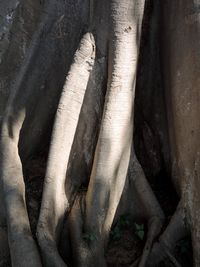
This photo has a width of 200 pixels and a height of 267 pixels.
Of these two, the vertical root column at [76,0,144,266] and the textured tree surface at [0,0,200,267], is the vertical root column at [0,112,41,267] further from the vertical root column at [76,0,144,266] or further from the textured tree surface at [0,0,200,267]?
the vertical root column at [76,0,144,266]

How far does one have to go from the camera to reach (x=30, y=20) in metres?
4.09

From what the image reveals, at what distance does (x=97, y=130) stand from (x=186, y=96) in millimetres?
774

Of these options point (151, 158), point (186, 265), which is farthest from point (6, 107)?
point (186, 265)

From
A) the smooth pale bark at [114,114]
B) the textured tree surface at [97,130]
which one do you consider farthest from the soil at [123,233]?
the smooth pale bark at [114,114]

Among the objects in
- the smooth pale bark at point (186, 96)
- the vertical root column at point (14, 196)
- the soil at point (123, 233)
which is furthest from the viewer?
the soil at point (123, 233)

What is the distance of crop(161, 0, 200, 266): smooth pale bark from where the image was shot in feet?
11.3

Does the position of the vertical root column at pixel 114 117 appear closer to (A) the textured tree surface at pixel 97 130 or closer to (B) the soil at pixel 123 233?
(A) the textured tree surface at pixel 97 130

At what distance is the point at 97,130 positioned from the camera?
3.77 metres

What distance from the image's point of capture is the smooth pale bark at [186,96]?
3.44 metres

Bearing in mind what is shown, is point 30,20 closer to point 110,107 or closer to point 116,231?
point 110,107

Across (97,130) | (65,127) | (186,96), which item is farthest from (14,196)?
(186,96)

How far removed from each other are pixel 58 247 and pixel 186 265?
1.02 metres

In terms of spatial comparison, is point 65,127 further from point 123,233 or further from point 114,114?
point 123,233

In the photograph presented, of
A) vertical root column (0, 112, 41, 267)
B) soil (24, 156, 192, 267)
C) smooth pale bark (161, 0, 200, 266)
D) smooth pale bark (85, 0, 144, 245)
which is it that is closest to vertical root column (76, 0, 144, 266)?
smooth pale bark (85, 0, 144, 245)
